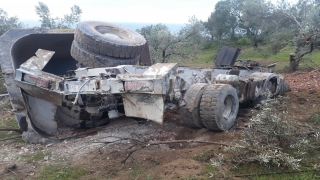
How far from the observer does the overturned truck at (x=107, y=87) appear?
4.36 m

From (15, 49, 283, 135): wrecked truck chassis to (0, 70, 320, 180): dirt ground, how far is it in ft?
1.62

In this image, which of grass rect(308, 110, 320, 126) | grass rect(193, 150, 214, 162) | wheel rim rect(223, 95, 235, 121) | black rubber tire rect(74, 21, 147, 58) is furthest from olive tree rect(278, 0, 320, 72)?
grass rect(193, 150, 214, 162)

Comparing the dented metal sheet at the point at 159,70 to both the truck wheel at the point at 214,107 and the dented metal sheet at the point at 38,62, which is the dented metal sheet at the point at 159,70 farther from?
the dented metal sheet at the point at 38,62

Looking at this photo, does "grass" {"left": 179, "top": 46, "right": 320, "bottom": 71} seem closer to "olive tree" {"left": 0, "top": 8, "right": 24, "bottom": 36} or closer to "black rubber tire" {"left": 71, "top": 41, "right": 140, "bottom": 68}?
"olive tree" {"left": 0, "top": 8, "right": 24, "bottom": 36}

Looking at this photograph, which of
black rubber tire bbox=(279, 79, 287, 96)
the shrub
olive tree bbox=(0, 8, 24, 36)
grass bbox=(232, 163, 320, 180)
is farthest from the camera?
olive tree bbox=(0, 8, 24, 36)

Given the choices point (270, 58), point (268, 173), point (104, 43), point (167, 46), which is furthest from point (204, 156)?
point (270, 58)

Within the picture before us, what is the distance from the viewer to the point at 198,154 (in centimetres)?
419

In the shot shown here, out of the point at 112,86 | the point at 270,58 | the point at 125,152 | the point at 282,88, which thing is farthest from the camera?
the point at 270,58

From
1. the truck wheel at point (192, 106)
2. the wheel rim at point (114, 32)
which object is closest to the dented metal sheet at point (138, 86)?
the truck wheel at point (192, 106)

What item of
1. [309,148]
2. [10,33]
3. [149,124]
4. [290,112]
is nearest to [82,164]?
[149,124]

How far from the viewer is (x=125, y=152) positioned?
177 inches

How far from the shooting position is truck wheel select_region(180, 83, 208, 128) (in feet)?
15.5

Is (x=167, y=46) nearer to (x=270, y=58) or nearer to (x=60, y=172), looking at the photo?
(x=270, y=58)

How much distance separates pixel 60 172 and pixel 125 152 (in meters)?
0.92
